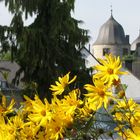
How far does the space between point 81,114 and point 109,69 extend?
0.16 meters

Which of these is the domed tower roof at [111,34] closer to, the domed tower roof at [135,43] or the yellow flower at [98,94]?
the domed tower roof at [135,43]

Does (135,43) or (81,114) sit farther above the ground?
(81,114)

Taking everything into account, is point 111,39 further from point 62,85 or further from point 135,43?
point 62,85

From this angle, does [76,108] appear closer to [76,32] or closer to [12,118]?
[12,118]

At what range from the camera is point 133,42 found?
89.8 meters

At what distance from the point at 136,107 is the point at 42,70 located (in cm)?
1897

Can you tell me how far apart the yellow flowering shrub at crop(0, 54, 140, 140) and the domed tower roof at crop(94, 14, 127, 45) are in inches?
3101

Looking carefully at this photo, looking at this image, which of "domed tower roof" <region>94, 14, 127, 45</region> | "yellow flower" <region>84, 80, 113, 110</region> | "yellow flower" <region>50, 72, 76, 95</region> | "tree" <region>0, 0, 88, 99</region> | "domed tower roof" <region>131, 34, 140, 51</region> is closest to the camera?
"yellow flower" <region>84, 80, 113, 110</region>

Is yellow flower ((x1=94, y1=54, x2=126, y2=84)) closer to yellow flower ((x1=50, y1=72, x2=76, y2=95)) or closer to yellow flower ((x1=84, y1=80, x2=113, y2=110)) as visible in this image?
yellow flower ((x1=84, y1=80, x2=113, y2=110))

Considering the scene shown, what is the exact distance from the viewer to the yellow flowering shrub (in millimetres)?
1493

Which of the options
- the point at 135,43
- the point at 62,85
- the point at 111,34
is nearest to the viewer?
the point at 62,85

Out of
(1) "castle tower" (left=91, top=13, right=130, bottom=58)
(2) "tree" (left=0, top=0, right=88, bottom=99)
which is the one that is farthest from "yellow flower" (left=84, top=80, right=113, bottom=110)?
(1) "castle tower" (left=91, top=13, right=130, bottom=58)

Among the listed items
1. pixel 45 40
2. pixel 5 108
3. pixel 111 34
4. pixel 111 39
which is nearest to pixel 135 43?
pixel 111 39

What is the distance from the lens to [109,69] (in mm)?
1516
